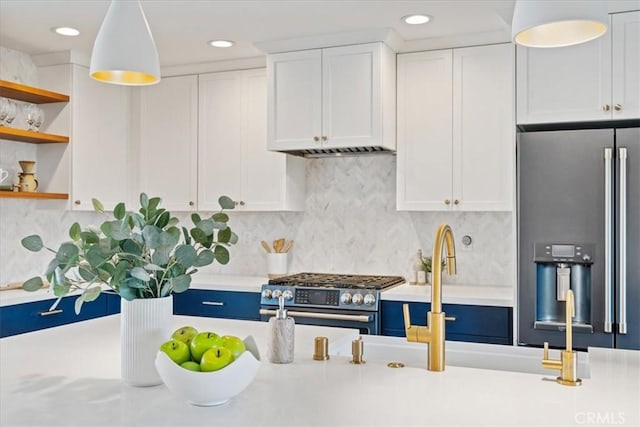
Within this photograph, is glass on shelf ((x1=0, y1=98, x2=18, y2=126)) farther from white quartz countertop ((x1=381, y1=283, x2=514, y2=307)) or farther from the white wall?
white quartz countertop ((x1=381, y1=283, x2=514, y2=307))

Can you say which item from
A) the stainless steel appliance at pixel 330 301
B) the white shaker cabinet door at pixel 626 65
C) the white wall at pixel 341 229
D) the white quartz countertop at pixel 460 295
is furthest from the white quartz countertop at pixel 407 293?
the white shaker cabinet door at pixel 626 65

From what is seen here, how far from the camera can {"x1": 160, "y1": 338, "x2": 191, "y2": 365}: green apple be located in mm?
1398

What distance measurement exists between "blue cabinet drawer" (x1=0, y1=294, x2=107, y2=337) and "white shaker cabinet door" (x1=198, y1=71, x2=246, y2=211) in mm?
1129

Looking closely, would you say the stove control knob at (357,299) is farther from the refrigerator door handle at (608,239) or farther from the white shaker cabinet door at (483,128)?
the refrigerator door handle at (608,239)

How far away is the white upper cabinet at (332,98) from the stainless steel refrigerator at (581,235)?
903mm

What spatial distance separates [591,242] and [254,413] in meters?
2.41

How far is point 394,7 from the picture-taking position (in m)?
3.28

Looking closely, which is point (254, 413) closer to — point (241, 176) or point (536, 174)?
point (536, 174)

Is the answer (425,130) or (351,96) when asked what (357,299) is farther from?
(351,96)

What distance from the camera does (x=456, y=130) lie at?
3816 mm

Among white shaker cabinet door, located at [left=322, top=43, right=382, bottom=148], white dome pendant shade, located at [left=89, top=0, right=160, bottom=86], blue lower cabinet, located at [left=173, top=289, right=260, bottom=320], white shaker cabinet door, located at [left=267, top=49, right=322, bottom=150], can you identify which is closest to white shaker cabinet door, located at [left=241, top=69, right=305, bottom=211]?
white shaker cabinet door, located at [left=267, top=49, right=322, bottom=150]

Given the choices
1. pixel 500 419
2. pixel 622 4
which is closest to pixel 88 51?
pixel 622 4

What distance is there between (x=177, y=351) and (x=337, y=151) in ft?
9.39

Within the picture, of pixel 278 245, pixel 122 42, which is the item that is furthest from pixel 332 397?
pixel 278 245
